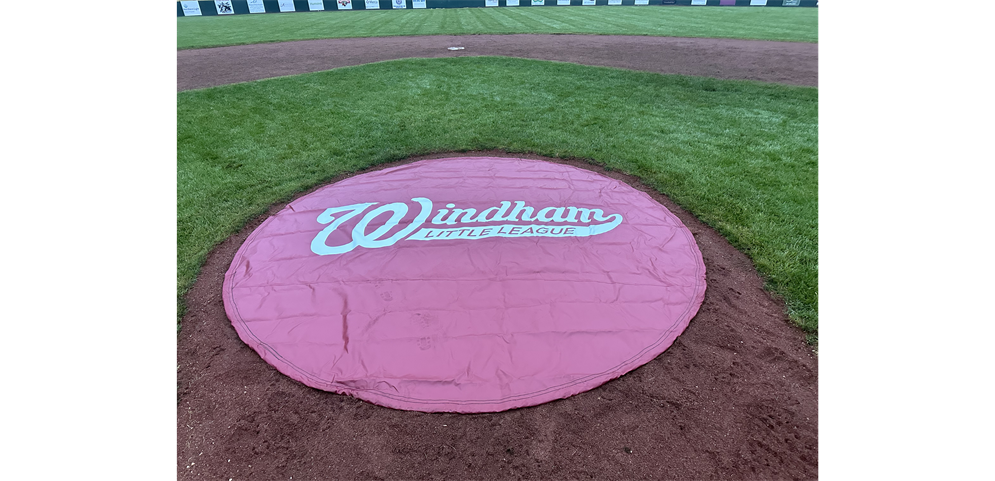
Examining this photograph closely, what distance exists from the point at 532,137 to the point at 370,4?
98.2ft

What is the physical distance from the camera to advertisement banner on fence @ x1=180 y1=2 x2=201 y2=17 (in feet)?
93.1

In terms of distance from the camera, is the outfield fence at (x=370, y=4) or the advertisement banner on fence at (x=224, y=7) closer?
the advertisement banner on fence at (x=224, y=7)

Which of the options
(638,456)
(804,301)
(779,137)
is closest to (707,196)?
(804,301)

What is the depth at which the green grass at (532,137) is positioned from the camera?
15.7ft

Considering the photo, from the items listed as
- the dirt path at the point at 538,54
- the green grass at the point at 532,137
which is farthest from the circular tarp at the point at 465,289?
the dirt path at the point at 538,54

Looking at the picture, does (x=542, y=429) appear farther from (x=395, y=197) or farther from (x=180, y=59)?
(x=180, y=59)

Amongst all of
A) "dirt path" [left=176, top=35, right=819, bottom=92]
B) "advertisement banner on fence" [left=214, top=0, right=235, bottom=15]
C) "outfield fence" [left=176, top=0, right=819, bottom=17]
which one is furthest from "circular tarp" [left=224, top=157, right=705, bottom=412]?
"advertisement banner on fence" [left=214, top=0, right=235, bottom=15]

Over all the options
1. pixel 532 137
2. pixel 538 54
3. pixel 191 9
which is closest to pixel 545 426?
pixel 532 137

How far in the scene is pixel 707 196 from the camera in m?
5.35

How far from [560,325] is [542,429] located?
0.92m

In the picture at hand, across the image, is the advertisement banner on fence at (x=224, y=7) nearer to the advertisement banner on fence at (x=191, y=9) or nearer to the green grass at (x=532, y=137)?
the advertisement banner on fence at (x=191, y=9)

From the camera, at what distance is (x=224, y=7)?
28.7 meters

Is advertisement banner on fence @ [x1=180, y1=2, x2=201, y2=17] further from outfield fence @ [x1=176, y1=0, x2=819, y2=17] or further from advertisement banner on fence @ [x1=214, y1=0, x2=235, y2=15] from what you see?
advertisement banner on fence @ [x1=214, y1=0, x2=235, y2=15]

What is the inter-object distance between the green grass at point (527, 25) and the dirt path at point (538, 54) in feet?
5.97
